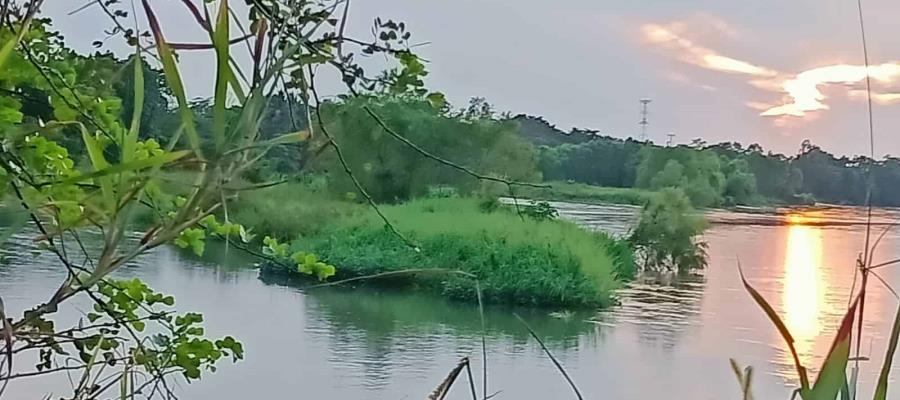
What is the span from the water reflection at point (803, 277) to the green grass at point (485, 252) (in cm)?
29

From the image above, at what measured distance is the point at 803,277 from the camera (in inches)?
47.4

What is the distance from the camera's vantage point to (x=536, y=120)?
120 centimetres

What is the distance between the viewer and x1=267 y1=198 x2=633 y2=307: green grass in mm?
1104

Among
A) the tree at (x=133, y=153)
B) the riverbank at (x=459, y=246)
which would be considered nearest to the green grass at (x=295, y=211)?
the riverbank at (x=459, y=246)

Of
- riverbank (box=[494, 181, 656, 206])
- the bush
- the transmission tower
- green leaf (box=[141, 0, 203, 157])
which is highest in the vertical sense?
the transmission tower

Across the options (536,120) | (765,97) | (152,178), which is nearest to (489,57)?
(536,120)

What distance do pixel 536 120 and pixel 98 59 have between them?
25.8 inches

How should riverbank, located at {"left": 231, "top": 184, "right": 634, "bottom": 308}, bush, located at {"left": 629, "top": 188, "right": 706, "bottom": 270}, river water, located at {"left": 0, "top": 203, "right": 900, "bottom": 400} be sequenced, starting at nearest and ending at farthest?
1. riverbank, located at {"left": 231, "top": 184, "right": 634, "bottom": 308}
2. river water, located at {"left": 0, "top": 203, "right": 900, "bottom": 400}
3. bush, located at {"left": 629, "top": 188, "right": 706, "bottom": 270}

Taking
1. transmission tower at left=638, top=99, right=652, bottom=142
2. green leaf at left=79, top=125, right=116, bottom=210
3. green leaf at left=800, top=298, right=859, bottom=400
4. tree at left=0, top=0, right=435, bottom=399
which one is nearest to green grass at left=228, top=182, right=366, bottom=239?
tree at left=0, top=0, right=435, bottom=399

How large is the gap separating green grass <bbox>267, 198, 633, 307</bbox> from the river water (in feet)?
0.11

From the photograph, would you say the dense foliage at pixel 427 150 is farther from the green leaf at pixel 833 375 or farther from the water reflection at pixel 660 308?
the green leaf at pixel 833 375

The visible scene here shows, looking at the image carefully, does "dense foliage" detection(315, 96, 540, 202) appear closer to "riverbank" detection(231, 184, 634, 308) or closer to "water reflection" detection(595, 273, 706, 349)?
"riverbank" detection(231, 184, 634, 308)

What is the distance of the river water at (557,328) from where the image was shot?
1.10m

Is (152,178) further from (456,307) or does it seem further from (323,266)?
(456,307)
